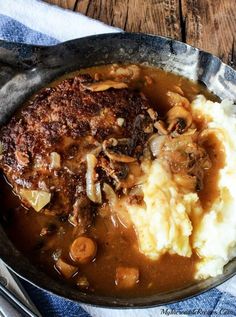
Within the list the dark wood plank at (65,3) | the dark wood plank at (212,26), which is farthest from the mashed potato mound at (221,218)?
the dark wood plank at (65,3)

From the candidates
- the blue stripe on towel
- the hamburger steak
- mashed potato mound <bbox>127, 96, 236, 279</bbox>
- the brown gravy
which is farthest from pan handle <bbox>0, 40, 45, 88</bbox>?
mashed potato mound <bbox>127, 96, 236, 279</bbox>

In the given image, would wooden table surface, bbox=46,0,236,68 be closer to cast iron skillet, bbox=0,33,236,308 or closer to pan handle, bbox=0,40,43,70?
cast iron skillet, bbox=0,33,236,308

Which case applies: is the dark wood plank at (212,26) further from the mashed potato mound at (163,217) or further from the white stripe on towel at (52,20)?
the mashed potato mound at (163,217)

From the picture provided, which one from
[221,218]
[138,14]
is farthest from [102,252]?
[138,14]

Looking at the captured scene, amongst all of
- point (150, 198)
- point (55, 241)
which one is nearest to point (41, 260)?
point (55, 241)

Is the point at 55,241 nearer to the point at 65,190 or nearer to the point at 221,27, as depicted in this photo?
the point at 65,190

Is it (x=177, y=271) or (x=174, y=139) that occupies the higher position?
(x=174, y=139)
